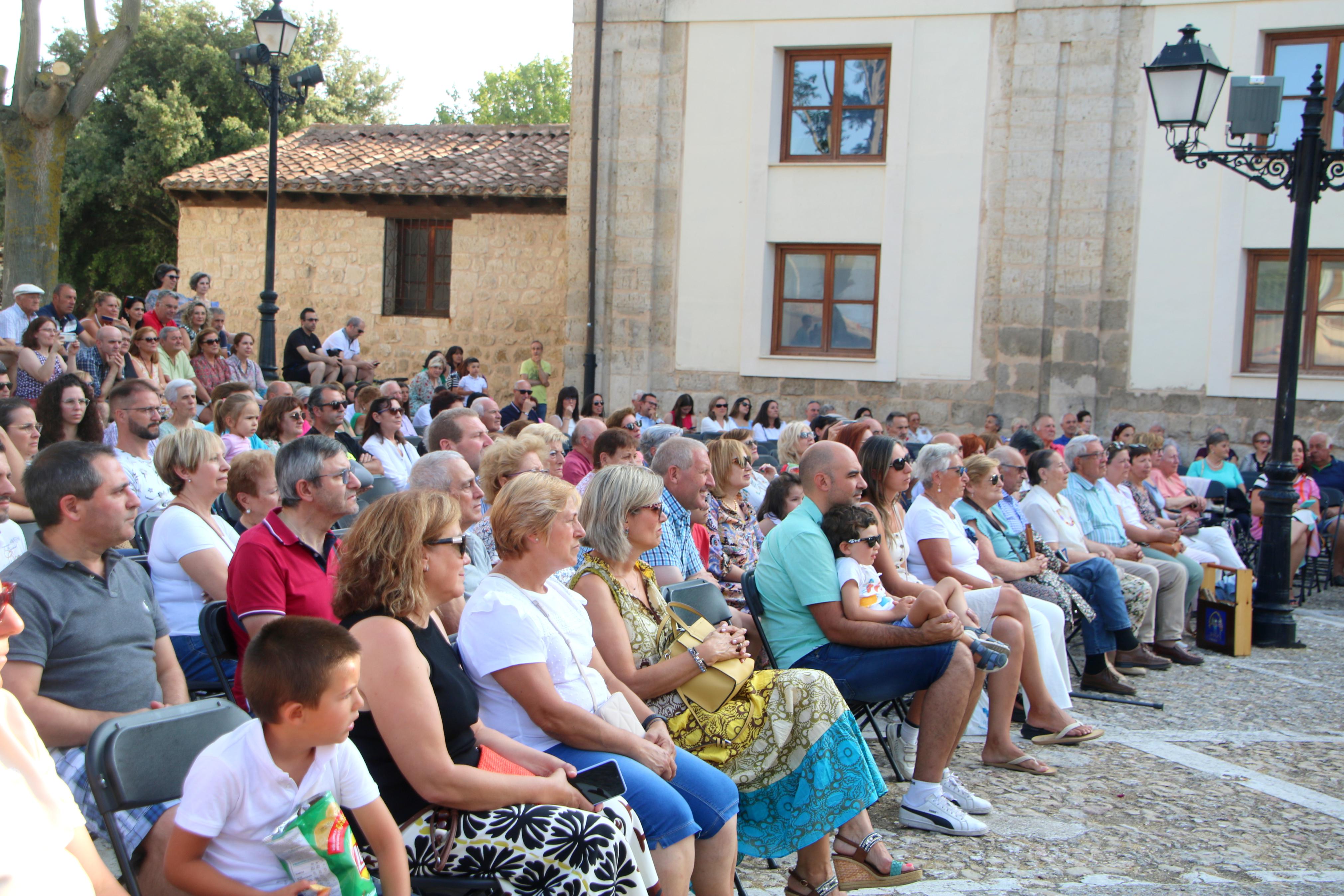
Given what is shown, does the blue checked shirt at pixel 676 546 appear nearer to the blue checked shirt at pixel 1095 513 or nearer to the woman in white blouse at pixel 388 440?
the woman in white blouse at pixel 388 440

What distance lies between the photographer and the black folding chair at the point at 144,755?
2605 mm

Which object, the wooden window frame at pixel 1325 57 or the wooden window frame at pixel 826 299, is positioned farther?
the wooden window frame at pixel 826 299

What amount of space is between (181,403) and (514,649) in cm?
465

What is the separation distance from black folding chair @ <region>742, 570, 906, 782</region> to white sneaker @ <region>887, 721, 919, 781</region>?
16mm

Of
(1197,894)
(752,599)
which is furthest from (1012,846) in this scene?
(752,599)

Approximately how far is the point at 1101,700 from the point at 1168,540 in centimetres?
223

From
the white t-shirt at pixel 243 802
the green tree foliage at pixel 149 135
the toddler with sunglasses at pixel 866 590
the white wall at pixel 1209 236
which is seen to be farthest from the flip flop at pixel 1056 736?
the green tree foliage at pixel 149 135

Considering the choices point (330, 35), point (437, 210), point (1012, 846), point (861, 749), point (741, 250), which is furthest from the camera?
point (330, 35)

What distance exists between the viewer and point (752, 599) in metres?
4.87

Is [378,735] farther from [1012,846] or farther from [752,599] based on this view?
[1012,846]

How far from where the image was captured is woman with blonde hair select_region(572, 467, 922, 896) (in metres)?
3.79

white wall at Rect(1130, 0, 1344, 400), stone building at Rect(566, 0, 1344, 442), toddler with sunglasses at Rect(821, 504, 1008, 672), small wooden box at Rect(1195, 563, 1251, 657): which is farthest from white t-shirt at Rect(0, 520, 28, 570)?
white wall at Rect(1130, 0, 1344, 400)

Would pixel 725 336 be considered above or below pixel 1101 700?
above

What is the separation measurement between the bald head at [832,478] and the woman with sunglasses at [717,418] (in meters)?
9.23
